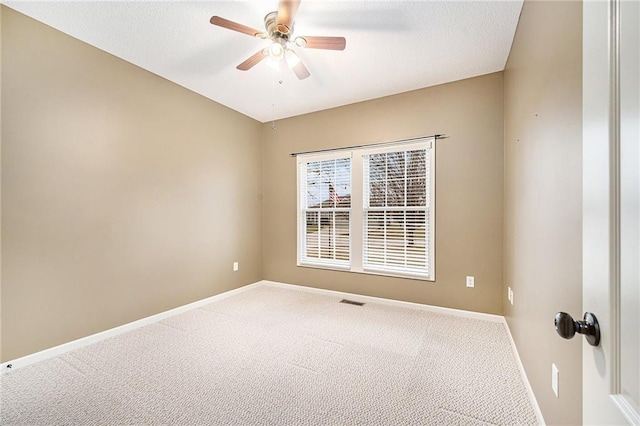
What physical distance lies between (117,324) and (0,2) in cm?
278

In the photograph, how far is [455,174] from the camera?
3.12 metres

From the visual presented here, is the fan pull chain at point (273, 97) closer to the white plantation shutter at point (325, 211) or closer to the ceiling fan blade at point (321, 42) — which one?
the white plantation shutter at point (325, 211)

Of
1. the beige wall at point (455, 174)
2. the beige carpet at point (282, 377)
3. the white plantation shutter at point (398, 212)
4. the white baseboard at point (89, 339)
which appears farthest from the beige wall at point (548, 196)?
the white baseboard at point (89, 339)

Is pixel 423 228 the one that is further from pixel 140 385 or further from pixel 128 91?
pixel 128 91

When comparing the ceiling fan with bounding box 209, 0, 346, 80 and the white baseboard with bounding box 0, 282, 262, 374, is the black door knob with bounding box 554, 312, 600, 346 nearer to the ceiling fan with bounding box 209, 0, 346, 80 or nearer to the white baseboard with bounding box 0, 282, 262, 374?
the ceiling fan with bounding box 209, 0, 346, 80

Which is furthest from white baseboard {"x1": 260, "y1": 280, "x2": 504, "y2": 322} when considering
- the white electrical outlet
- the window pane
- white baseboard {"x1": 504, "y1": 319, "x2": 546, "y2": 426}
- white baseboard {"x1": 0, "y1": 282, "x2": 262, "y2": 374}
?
white baseboard {"x1": 0, "y1": 282, "x2": 262, "y2": 374}

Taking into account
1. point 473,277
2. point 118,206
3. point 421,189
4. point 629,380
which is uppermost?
point 421,189

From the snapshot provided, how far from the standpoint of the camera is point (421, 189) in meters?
3.33

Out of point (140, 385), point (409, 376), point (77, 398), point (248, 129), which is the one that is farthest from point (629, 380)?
point (248, 129)

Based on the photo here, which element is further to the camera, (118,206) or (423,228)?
(423,228)

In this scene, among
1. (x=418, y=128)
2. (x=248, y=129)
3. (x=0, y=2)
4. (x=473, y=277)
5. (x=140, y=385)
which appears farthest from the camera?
(x=248, y=129)

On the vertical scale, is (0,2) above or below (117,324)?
above

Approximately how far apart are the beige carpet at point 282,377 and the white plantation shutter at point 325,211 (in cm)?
119

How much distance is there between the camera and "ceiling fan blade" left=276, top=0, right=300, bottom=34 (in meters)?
1.74
